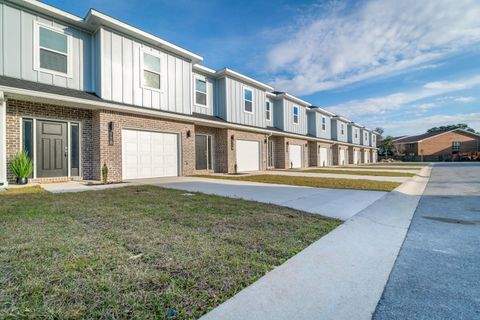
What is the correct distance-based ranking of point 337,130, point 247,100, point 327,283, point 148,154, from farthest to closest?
point 337,130
point 247,100
point 148,154
point 327,283

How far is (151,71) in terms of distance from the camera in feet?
34.7

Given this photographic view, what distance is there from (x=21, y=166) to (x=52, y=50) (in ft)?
14.2

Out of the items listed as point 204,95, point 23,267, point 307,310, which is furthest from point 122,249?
point 204,95

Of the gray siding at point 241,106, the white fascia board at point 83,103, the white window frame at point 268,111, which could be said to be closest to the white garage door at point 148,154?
the white fascia board at point 83,103

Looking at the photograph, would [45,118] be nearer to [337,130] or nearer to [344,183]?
[344,183]

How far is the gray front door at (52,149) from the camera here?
8.15 m

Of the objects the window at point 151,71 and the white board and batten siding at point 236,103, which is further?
the white board and batten siding at point 236,103

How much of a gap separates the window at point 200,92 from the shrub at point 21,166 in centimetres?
827

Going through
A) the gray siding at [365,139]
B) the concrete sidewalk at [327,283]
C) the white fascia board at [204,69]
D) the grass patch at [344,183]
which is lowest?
the concrete sidewalk at [327,283]

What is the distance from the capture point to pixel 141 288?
1824 millimetres

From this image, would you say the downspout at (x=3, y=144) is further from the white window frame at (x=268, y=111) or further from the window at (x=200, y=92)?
the white window frame at (x=268, y=111)

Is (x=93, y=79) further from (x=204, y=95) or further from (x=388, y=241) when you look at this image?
(x=388, y=241)

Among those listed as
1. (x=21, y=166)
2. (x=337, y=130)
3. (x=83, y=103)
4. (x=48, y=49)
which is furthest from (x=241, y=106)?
(x=337, y=130)

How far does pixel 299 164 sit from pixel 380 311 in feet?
66.3
